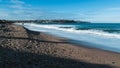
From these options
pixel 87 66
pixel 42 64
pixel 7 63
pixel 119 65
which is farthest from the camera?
pixel 119 65

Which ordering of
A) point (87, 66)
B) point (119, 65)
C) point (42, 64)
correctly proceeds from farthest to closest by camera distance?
point (119, 65) < point (87, 66) < point (42, 64)

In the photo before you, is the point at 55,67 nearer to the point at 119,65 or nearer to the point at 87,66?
the point at 87,66

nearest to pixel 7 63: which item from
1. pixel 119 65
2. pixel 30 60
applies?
pixel 30 60

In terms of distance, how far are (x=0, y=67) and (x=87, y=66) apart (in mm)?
3513

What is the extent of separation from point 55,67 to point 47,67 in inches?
12.4

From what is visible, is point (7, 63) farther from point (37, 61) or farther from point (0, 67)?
point (37, 61)

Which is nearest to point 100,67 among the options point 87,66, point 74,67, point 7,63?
point 87,66

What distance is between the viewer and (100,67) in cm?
1002

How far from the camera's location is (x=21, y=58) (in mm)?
10047

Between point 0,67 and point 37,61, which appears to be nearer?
point 0,67

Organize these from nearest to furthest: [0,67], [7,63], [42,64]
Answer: [0,67], [7,63], [42,64]

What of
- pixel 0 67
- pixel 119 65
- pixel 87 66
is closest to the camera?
pixel 0 67

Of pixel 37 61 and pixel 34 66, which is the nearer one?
pixel 34 66

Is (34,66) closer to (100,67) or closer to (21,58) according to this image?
(21,58)
